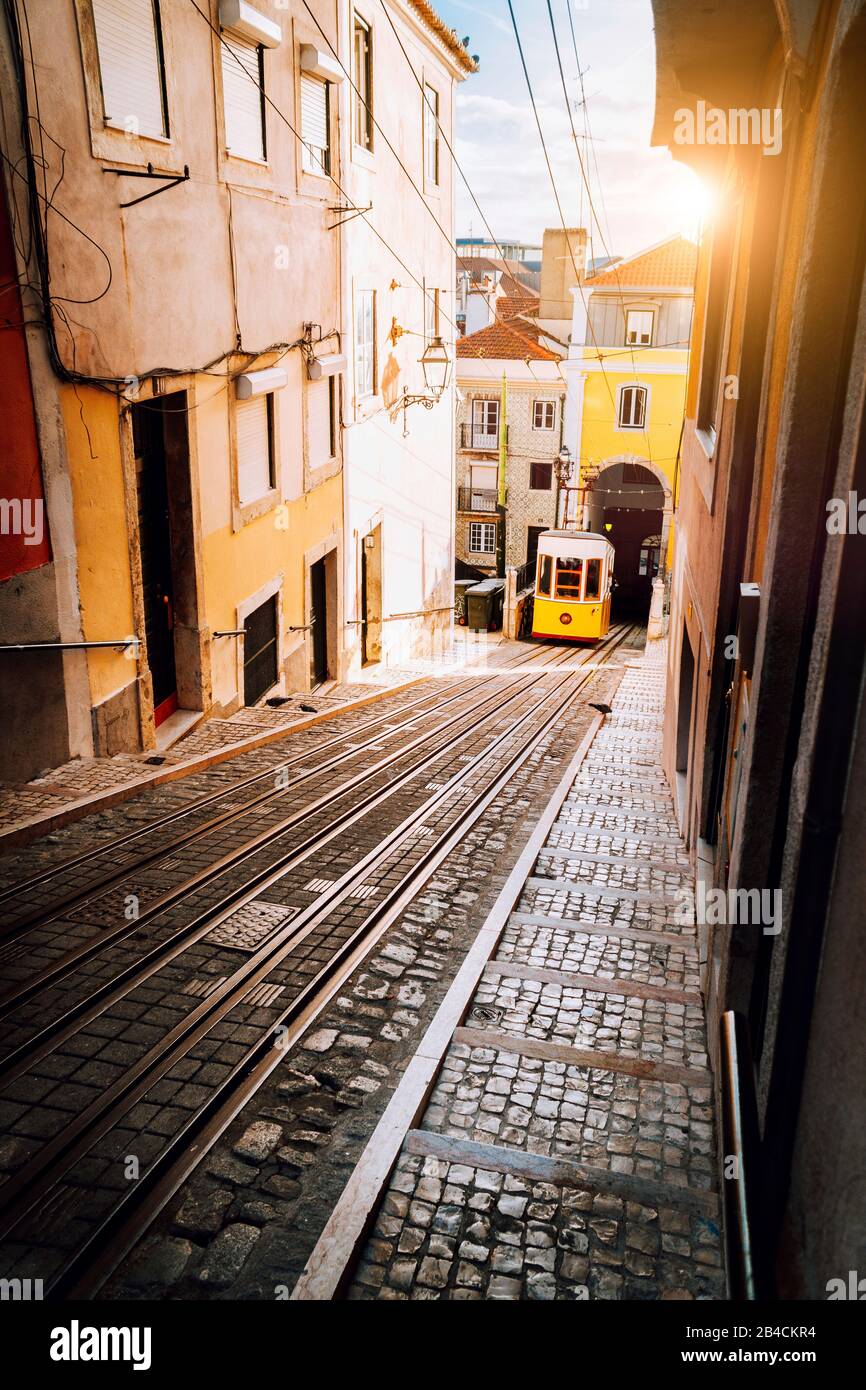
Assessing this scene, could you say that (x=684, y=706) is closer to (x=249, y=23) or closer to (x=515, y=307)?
(x=249, y=23)

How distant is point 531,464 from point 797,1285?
124 ft

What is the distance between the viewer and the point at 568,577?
88.3ft

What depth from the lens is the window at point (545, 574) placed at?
26.9 metres

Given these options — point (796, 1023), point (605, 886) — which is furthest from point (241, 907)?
point (796, 1023)

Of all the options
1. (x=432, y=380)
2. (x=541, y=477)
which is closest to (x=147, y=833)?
(x=432, y=380)

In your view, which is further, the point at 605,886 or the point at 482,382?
the point at 482,382

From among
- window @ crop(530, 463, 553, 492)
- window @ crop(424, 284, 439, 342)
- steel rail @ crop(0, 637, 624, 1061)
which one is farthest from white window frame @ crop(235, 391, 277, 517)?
window @ crop(530, 463, 553, 492)

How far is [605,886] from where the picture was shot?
758 centimetres

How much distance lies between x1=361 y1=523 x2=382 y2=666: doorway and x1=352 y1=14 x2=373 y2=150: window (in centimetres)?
703

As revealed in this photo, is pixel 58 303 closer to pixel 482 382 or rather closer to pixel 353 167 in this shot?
pixel 353 167

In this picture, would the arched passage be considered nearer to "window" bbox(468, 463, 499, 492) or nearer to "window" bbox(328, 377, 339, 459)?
"window" bbox(468, 463, 499, 492)

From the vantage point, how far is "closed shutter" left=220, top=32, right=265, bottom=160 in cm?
1109

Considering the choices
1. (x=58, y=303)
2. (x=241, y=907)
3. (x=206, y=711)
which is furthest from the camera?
(x=206, y=711)
